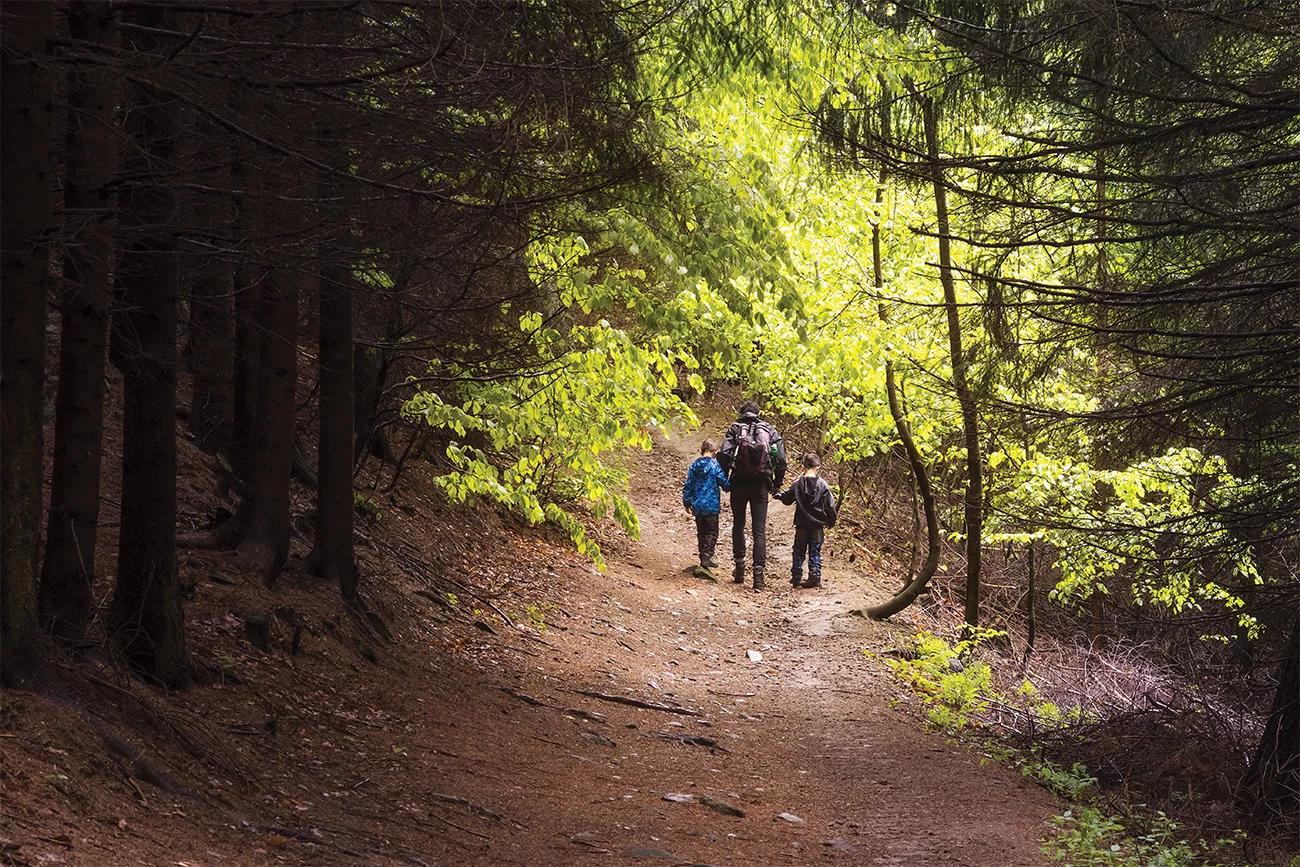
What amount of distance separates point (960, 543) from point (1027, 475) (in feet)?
29.0

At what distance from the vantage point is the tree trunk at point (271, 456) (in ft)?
28.6

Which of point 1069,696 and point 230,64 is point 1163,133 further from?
point 1069,696

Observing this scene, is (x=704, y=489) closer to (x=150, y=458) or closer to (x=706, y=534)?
(x=706, y=534)

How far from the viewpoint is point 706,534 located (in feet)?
60.6

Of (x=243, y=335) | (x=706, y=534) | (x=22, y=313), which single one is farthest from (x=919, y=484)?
(x=22, y=313)

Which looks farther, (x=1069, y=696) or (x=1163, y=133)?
(x=1069, y=696)

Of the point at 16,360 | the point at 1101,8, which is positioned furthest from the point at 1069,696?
the point at 16,360

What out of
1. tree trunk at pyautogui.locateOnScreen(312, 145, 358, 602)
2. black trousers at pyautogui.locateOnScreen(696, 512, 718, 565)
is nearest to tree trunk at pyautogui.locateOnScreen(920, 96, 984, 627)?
tree trunk at pyautogui.locateOnScreen(312, 145, 358, 602)

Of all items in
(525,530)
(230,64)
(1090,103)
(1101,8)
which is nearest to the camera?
(230,64)

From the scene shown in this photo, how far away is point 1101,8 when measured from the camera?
6.18 metres

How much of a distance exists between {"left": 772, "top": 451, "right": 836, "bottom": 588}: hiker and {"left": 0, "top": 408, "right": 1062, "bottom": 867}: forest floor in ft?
10.9

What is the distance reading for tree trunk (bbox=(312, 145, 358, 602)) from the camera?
9406mm

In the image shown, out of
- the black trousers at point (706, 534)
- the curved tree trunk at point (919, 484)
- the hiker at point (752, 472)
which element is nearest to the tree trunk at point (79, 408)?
Result: the curved tree trunk at point (919, 484)

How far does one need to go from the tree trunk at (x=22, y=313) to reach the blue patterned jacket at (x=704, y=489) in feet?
44.4
